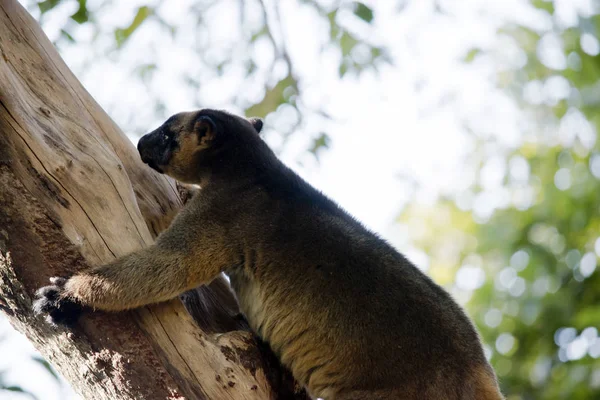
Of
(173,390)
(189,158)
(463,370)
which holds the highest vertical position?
(189,158)

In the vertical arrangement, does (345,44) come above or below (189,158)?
above

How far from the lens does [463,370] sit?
17.4 feet

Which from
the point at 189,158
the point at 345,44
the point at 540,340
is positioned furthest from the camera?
the point at 540,340

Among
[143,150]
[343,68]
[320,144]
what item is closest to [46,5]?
[143,150]

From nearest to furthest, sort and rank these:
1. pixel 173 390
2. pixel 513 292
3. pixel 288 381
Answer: pixel 173 390 → pixel 288 381 → pixel 513 292

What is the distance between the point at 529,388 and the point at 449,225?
4.69 metres

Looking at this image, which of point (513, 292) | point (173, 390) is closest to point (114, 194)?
point (173, 390)

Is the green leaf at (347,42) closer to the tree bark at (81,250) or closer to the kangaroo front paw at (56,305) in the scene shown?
the tree bark at (81,250)

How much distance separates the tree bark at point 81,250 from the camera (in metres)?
4.77

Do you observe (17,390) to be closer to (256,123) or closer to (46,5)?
(256,123)

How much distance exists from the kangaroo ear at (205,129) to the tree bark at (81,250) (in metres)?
0.98

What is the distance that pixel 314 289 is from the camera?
5609 mm

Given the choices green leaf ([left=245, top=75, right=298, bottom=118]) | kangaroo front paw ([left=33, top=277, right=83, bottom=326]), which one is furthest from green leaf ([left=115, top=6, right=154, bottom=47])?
kangaroo front paw ([left=33, top=277, right=83, bottom=326])

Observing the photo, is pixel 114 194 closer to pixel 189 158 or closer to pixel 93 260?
pixel 93 260
